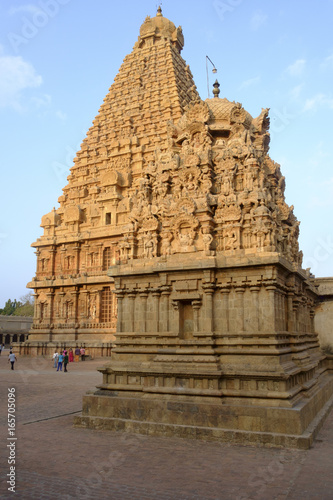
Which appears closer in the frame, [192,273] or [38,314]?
[192,273]

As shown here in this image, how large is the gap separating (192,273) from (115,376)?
4115 mm

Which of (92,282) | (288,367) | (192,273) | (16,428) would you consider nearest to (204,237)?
(192,273)

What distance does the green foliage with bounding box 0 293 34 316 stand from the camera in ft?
302

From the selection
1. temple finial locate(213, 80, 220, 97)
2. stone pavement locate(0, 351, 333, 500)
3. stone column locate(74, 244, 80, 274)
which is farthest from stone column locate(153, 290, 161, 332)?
stone column locate(74, 244, 80, 274)

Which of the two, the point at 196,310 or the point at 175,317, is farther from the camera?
the point at 175,317

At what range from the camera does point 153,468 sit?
9.07m

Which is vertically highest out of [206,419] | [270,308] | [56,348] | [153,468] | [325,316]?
[325,316]

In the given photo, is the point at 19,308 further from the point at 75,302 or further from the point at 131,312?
the point at 131,312

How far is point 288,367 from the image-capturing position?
39.3 ft

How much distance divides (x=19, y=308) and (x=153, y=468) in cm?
9263

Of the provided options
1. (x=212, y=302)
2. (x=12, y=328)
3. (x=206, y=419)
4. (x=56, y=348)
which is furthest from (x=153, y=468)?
(x=12, y=328)

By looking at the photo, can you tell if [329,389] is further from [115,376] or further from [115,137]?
[115,137]

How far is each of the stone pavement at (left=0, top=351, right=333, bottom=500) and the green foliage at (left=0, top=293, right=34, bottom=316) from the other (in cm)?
8313

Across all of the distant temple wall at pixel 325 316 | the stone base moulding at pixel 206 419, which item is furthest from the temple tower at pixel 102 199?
the stone base moulding at pixel 206 419
